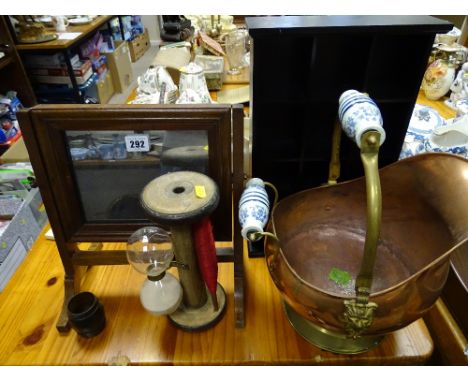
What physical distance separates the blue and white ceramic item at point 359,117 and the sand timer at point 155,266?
395 millimetres

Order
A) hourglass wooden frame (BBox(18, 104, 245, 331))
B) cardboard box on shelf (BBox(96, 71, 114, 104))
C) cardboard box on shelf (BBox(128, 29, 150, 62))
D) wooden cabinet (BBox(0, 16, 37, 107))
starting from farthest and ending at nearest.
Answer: cardboard box on shelf (BBox(128, 29, 150, 62)) < cardboard box on shelf (BBox(96, 71, 114, 104)) < wooden cabinet (BBox(0, 16, 37, 107)) < hourglass wooden frame (BBox(18, 104, 245, 331))

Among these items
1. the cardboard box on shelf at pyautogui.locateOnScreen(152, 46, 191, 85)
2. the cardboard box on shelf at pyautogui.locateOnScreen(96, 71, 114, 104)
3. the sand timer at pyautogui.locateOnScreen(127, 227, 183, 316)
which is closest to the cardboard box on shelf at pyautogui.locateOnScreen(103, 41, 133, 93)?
the cardboard box on shelf at pyautogui.locateOnScreen(96, 71, 114, 104)


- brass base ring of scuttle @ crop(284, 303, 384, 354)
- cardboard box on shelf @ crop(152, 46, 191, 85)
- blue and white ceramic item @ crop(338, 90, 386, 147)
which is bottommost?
brass base ring of scuttle @ crop(284, 303, 384, 354)

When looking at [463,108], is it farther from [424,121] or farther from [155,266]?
[155,266]

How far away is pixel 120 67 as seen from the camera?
2.94m

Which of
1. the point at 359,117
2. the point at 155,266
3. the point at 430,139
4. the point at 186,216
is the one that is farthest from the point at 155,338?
the point at 430,139

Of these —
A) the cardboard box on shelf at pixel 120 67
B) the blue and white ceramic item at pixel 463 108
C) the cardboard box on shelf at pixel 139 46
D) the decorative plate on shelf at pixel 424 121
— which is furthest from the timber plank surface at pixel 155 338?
the cardboard box on shelf at pixel 139 46

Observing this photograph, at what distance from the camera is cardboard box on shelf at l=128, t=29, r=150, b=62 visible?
12.2 feet

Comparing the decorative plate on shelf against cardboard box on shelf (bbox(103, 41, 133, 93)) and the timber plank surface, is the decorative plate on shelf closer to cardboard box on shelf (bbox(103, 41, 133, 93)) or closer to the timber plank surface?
the timber plank surface

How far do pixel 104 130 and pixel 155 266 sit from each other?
0.27 meters

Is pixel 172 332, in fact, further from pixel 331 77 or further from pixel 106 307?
pixel 331 77

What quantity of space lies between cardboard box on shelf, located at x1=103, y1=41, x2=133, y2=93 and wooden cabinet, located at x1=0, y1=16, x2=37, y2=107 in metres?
1.03

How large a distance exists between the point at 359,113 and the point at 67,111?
497mm

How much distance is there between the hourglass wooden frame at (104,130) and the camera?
631 millimetres
